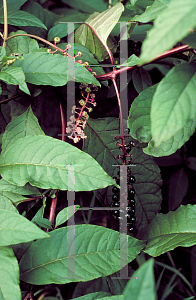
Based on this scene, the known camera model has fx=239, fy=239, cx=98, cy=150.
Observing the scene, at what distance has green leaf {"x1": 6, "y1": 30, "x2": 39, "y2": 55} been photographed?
2.47 feet

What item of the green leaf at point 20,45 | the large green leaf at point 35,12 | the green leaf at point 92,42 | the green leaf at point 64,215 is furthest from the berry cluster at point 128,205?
the large green leaf at point 35,12

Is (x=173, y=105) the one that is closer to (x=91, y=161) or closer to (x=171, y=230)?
(x=91, y=161)

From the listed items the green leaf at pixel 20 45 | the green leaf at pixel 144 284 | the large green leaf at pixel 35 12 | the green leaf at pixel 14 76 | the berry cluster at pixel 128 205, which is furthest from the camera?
the large green leaf at pixel 35 12

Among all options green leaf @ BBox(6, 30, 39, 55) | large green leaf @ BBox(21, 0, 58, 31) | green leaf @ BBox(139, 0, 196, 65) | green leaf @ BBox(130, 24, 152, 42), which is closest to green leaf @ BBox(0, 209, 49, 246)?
green leaf @ BBox(139, 0, 196, 65)

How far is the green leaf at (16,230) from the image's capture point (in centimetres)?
47

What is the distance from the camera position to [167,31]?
1.12 feet

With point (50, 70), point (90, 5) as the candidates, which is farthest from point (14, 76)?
point (90, 5)

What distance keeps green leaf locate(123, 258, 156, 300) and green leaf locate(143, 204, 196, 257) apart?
28 centimetres

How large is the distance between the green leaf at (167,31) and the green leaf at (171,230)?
46cm

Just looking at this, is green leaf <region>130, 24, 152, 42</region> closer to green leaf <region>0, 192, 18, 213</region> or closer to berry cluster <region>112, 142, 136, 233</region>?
berry cluster <region>112, 142, 136, 233</region>

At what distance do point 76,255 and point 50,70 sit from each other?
18.6 inches

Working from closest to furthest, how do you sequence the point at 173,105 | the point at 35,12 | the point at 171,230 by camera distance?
the point at 173,105 < the point at 171,230 < the point at 35,12

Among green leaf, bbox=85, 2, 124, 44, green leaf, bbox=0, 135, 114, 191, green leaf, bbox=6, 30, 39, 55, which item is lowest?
green leaf, bbox=0, 135, 114, 191

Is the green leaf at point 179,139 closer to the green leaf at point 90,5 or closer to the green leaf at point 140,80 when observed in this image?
the green leaf at point 140,80
